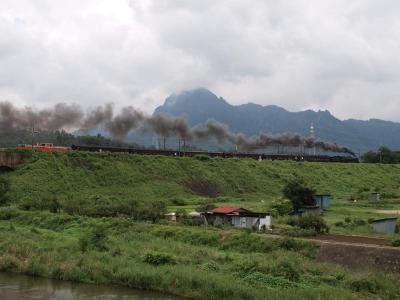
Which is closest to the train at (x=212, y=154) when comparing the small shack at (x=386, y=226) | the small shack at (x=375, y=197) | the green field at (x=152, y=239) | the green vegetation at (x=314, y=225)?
the green field at (x=152, y=239)

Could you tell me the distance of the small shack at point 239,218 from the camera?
104ft

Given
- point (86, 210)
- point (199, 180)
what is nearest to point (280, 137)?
point (199, 180)

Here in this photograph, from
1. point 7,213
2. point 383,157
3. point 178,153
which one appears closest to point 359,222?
point 7,213

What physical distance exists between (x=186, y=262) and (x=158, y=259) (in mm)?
1284

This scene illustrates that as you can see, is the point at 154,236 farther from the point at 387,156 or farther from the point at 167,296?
the point at 387,156

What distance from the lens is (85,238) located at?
88.4 feet

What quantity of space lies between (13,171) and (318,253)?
35052 millimetres

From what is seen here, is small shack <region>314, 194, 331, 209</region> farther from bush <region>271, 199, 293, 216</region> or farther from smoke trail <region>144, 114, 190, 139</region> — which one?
smoke trail <region>144, 114, 190, 139</region>

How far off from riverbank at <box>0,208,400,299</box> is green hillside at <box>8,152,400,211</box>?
10254 mm

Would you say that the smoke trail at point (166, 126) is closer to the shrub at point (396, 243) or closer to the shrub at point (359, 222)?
the shrub at point (359, 222)

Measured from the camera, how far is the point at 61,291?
2134 centimetres

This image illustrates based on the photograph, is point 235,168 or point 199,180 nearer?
point 199,180

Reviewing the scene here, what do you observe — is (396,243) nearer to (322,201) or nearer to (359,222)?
(359,222)

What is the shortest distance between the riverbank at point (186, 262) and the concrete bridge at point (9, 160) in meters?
19.4
